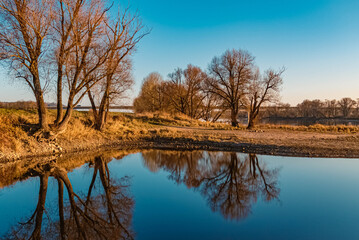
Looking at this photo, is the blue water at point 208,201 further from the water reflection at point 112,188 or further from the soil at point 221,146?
the soil at point 221,146

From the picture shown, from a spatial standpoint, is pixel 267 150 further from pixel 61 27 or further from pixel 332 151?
pixel 61 27

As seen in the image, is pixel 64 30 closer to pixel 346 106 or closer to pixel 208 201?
pixel 208 201

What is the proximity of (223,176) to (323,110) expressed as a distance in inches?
2903

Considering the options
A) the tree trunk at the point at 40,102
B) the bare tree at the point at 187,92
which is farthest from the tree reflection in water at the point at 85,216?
the bare tree at the point at 187,92

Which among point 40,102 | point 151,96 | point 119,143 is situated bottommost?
point 119,143

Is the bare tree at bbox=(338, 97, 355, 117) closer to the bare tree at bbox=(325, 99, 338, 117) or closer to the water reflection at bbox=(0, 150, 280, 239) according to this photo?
the bare tree at bbox=(325, 99, 338, 117)

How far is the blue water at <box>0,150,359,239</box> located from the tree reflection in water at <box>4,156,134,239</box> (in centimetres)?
3

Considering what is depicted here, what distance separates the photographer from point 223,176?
8.45 metres

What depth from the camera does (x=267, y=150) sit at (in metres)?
12.2

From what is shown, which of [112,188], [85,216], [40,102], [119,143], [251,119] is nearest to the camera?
[85,216]

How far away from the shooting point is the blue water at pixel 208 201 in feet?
15.3

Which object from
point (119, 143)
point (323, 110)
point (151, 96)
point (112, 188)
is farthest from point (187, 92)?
point (323, 110)

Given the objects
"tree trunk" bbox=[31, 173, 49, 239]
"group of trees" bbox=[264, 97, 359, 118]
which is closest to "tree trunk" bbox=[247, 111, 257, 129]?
"tree trunk" bbox=[31, 173, 49, 239]

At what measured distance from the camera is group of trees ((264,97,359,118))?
215ft
